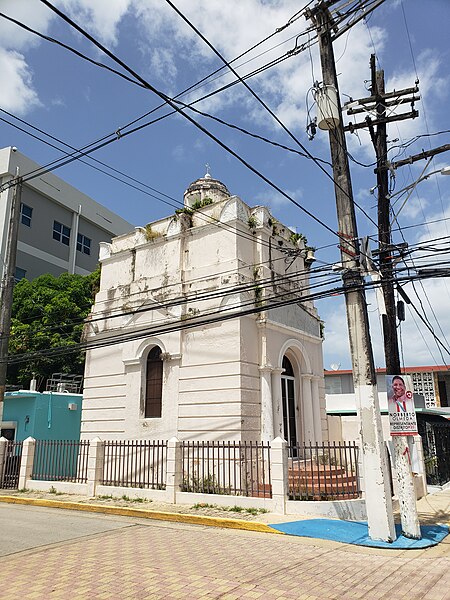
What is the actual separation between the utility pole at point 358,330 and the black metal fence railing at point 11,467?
11.5 meters

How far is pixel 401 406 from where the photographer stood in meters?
9.25

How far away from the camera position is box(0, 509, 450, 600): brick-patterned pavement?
18.6 ft

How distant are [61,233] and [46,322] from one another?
13.2 meters

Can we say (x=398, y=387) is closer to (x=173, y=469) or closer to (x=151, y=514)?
(x=173, y=469)

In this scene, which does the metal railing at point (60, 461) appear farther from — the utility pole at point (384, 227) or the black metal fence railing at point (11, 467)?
the utility pole at point (384, 227)

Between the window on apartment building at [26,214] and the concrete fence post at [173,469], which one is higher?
the window on apartment building at [26,214]

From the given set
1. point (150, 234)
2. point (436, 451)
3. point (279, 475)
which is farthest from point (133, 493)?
point (436, 451)

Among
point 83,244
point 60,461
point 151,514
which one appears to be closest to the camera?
point 151,514

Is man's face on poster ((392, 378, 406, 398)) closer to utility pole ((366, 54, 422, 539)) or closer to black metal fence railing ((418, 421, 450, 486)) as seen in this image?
utility pole ((366, 54, 422, 539))

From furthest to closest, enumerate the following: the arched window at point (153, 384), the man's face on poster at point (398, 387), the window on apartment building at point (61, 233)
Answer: the window on apartment building at point (61, 233) → the arched window at point (153, 384) → the man's face on poster at point (398, 387)

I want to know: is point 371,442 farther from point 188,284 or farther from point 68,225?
point 68,225

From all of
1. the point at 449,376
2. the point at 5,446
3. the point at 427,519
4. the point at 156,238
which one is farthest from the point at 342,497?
the point at 449,376

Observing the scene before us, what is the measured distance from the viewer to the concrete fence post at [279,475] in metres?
10.4

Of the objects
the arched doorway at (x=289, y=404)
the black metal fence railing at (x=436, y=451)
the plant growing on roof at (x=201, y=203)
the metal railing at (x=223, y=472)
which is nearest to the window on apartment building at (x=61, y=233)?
the plant growing on roof at (x=201, y=203)
